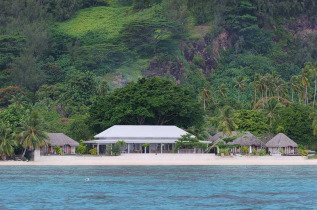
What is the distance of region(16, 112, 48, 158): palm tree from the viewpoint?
76375 mm

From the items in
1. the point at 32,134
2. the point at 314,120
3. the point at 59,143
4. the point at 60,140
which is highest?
the point at 314,120

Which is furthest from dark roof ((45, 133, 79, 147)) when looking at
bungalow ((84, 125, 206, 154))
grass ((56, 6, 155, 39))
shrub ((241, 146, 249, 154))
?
grass ((56, 6, 155, 39))

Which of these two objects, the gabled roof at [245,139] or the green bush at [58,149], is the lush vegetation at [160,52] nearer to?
the gabled roof at [245,139]

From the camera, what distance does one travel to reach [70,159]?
7850 centimetres

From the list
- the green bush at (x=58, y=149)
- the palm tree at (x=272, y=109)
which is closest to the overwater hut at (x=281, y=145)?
the palm tree at (x=272, y=109)

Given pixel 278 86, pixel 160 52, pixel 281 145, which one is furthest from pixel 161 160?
pixel 160 52

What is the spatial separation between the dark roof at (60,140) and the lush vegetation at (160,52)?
435 inches

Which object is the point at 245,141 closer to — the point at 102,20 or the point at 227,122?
the point at 227,122

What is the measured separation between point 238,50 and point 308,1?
74.6ft

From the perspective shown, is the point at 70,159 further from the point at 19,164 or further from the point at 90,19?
the point at 90,19

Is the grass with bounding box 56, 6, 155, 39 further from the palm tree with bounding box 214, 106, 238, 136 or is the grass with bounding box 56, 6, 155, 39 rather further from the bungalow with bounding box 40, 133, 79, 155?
the bungalow with bounding box 40, 133, 79, 155

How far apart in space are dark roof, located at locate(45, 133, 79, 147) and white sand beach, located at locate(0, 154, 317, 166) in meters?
4.98

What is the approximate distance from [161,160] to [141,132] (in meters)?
6.39

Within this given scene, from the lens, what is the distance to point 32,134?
250ft
